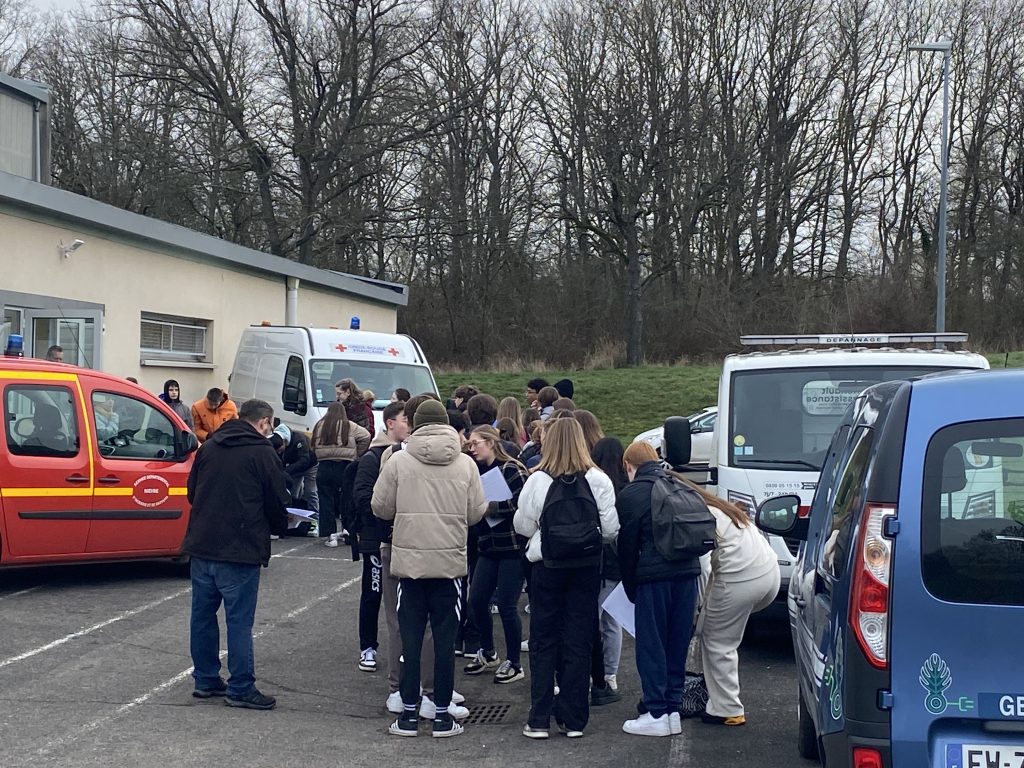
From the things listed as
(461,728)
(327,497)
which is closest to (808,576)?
(461,728)

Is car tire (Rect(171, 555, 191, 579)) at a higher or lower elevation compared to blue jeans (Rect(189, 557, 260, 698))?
lower

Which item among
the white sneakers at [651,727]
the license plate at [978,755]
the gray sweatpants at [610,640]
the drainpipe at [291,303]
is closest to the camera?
the license plate at [978,755]

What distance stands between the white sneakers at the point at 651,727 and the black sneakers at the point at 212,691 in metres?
2.46

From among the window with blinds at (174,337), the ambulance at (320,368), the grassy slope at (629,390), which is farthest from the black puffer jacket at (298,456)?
the grassy slope at (629,390)

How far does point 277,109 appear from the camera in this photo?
37281 mm

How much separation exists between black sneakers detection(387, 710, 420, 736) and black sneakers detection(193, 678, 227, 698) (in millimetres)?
1244

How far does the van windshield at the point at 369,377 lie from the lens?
16703 millimetres

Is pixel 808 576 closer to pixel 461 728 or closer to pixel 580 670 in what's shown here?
pixel 580 670

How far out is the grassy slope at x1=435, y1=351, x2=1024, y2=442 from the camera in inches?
1164

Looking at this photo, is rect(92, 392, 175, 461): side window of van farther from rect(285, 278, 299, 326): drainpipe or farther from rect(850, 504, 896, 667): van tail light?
rect(285, 278, 299, 326): drainpipe

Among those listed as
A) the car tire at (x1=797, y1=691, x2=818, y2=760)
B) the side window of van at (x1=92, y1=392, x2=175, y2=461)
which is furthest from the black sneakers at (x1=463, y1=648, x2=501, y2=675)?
the side window of van at (x1=92, y1=392, x2=175, y2=461)

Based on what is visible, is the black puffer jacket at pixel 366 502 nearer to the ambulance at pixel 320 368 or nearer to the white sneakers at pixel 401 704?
the white sneakers at pixel 401 704

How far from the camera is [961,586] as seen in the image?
363 centimetres

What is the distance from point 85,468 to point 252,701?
408 cm
